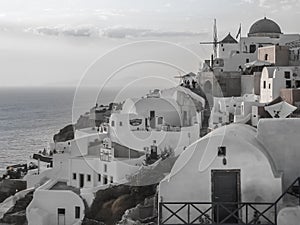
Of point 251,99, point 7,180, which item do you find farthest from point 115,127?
point 7,180

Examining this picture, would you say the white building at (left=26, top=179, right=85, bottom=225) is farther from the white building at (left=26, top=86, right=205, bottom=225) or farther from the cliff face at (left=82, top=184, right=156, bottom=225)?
the cliff face at (left=82, top=184, right=156, bottom=225)

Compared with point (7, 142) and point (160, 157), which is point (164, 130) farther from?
point (7, 142)

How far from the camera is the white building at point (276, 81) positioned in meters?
33.0

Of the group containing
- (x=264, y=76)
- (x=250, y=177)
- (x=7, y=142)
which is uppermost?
(x=264, y=76)

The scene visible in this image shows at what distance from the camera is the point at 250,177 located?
14320 millimetres

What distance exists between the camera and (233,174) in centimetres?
1448

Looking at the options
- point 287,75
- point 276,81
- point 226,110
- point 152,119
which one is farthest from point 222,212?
point 152,119

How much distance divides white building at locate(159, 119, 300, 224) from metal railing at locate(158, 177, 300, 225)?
29mm

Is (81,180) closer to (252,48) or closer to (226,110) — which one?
(226,110)

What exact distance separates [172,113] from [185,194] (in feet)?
81.9

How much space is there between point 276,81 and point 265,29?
20331 mm

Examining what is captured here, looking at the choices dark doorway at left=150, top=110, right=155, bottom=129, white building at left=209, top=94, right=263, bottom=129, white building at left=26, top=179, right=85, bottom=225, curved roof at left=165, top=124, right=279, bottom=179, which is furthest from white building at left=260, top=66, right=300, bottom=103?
curved roof at left=165, top=124, right=279, bottom=179

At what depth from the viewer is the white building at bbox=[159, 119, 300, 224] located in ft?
46.7

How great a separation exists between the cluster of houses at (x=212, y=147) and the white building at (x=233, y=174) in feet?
0.09
